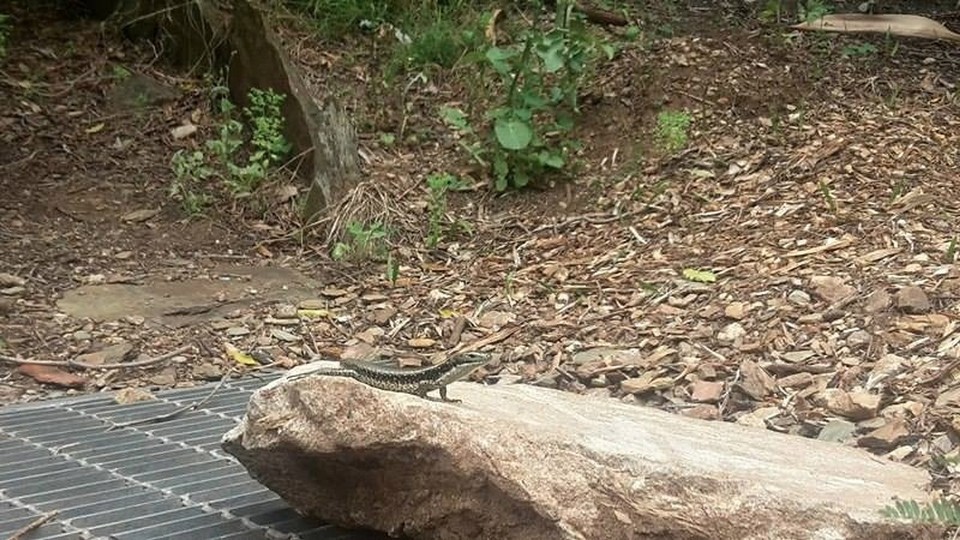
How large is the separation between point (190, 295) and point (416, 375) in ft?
8.02

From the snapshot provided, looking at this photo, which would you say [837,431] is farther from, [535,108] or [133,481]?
[535,108]

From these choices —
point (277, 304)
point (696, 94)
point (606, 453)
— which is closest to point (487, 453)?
point (606, 453)

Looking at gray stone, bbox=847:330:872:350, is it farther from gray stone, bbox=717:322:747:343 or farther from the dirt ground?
gray stone, bbox=717:322:747:343

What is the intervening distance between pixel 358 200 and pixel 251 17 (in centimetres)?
147

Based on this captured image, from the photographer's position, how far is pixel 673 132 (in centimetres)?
574

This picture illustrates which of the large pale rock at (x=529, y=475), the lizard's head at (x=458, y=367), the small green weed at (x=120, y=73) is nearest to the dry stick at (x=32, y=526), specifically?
the large pale rock at (x=529, y=475)

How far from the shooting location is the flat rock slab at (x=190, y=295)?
4938mm

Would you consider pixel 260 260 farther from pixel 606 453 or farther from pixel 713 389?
pixel 606 453

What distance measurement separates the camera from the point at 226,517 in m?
2.81

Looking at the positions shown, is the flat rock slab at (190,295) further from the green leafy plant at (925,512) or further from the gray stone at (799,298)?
the green leafy plant at (925,512)

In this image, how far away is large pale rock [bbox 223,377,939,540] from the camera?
2.30 m

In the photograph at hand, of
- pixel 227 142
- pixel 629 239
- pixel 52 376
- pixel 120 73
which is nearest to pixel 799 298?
pixel 629 239

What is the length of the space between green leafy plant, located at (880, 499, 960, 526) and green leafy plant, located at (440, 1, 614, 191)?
12.0 ft

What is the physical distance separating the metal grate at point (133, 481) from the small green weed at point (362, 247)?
1838mm
